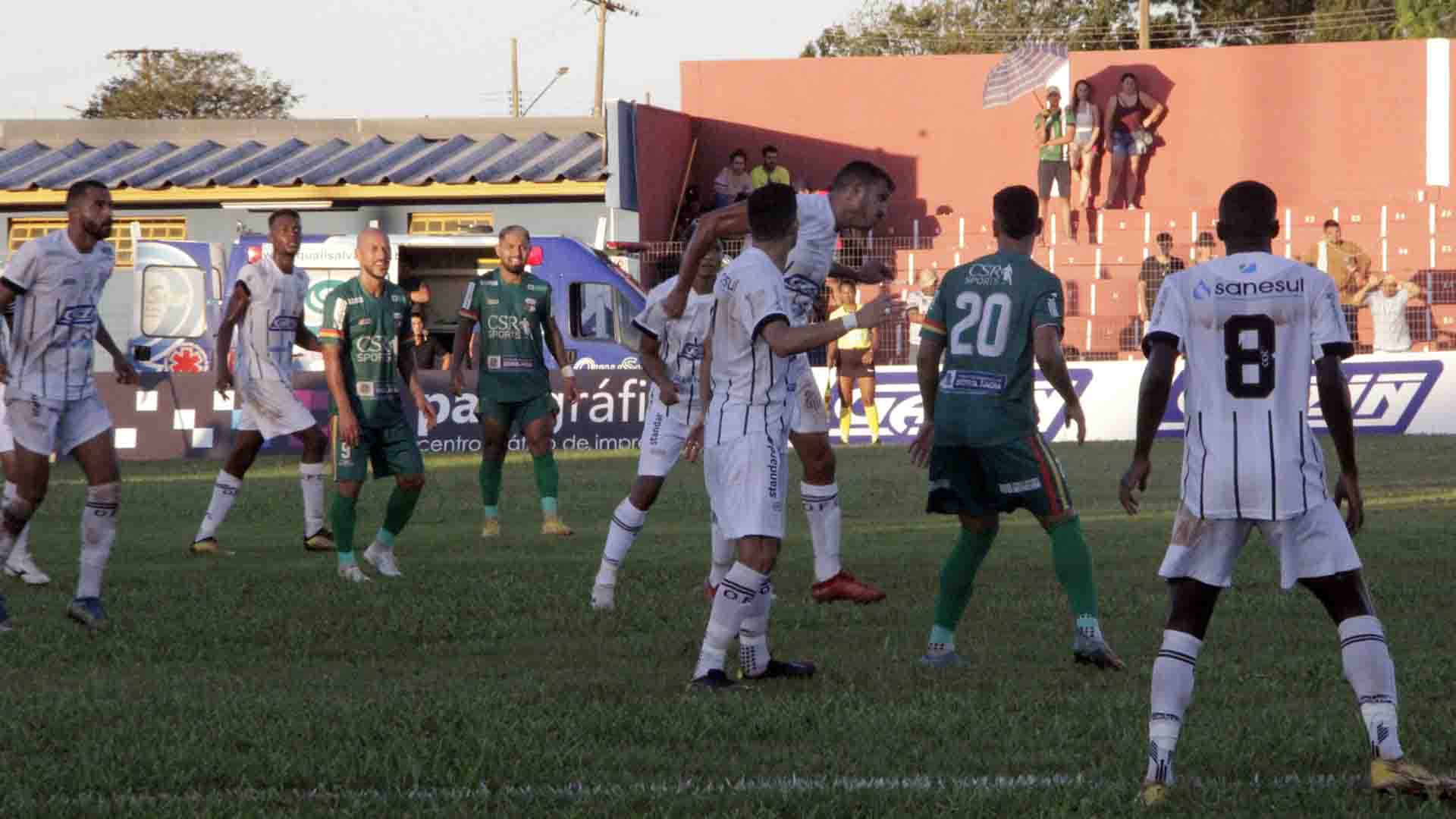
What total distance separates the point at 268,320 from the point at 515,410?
6.04ft

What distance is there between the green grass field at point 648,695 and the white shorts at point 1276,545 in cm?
63

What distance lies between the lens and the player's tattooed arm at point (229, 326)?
42.2 feet

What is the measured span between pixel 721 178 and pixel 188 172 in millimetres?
9912

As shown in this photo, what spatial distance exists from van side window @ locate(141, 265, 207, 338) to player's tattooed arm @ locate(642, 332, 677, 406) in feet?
51.0

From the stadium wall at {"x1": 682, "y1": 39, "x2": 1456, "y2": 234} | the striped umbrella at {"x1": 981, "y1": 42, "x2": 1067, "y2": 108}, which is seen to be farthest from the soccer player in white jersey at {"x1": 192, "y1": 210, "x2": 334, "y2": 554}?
the striped umbrella at {"x1": 981, "y1": 42, "x2": 1067, "y2": 108}

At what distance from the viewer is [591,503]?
650 inches

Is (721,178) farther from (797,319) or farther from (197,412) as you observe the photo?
Result: (797,319)

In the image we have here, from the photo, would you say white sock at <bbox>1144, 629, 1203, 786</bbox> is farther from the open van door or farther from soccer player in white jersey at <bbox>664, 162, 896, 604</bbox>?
the open van door

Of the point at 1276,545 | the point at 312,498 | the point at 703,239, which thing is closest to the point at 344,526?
the point at 312,498

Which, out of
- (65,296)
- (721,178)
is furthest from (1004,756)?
(721,178)

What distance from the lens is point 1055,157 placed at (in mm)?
31328

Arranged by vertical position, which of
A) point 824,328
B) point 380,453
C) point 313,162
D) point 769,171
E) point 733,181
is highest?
point 313,162

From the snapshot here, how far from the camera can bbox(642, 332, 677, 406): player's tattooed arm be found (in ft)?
30.7

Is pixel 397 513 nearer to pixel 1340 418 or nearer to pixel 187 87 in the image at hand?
pixel 1340 418
